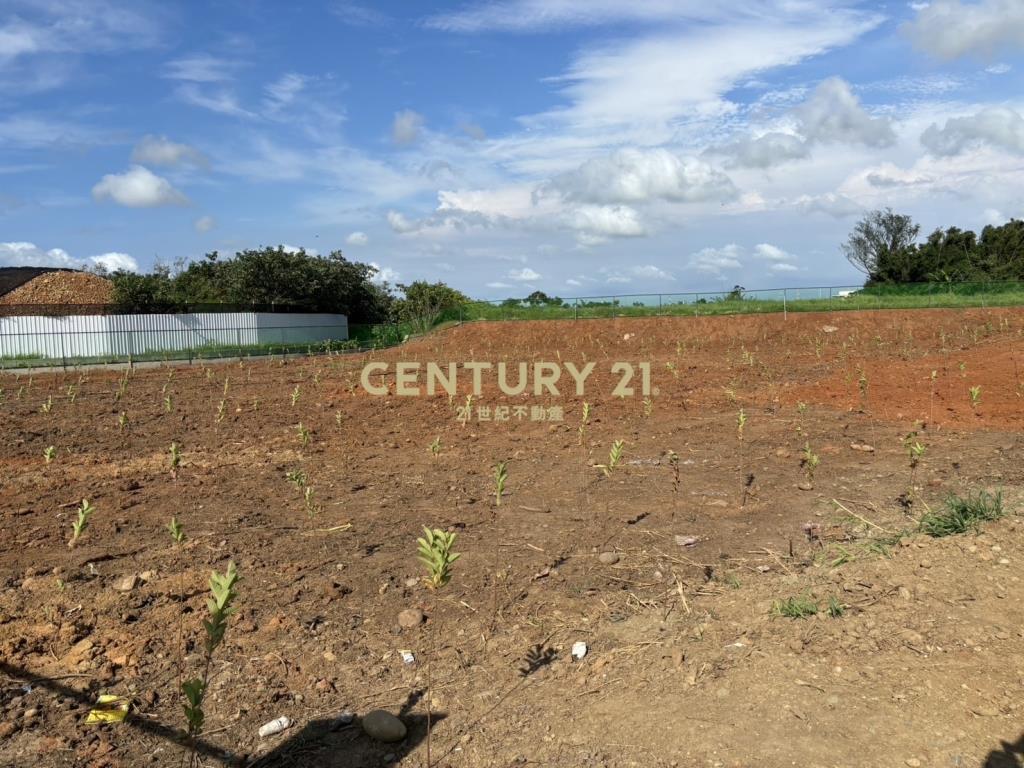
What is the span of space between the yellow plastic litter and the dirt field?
4 centimetres

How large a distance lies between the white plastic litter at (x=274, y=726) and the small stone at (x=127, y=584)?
1819 mm

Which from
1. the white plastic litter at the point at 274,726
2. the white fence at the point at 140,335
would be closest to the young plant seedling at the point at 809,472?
the white plastic litter at the point at 274,726

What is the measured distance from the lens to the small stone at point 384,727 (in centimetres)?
278

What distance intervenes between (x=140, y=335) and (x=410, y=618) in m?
27.6

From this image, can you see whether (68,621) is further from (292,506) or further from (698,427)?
(698,427)

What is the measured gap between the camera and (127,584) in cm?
427

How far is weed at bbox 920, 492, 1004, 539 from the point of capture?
14.2 ft

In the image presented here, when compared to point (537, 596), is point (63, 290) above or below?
above

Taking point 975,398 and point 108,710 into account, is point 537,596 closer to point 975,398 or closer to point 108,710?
point 108,710

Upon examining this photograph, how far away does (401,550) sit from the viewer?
4891mm

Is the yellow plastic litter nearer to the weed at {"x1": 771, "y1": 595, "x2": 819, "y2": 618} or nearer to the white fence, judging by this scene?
the weed at {"x1": 771, "y1": 595, "x2": 819, "y2": 618}

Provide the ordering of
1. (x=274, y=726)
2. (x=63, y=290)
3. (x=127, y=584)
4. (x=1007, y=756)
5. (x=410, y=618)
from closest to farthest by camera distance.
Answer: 1. (x=1007, y=756)
2. (x=274, y=726)
3. (x=410, y=618)
4. (x=127, y=584)
5. (x=63, y=290)

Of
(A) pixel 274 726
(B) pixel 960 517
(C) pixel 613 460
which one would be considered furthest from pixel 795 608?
(C) pixel 613 460

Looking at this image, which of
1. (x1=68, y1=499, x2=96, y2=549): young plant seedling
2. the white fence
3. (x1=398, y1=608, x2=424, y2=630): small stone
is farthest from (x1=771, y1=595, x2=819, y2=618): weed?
the white fence
